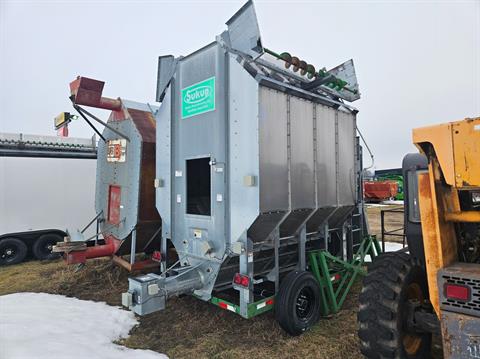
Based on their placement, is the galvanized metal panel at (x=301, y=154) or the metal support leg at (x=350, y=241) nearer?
the galvanized metal panel at (x=301, y=154)

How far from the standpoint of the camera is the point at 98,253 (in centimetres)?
670

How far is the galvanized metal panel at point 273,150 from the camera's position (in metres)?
4.13

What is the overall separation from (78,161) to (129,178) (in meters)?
3.40

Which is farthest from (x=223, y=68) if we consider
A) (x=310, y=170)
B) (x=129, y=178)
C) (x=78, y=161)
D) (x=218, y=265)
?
(x=78, y=161)

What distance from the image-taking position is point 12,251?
8.88 meters

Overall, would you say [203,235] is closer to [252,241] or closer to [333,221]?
[252,241]

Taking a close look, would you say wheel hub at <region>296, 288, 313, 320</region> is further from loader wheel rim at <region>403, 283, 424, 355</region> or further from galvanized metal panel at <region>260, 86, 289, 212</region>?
loader wheel rim at <region>403, 283, 424, 355</region>

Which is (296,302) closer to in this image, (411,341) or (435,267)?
(411,341)

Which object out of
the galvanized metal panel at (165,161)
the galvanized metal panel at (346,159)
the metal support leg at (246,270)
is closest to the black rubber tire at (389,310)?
the metal support leg at (246,270)

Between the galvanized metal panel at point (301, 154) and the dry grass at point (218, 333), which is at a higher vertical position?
the galvanized metal panel at point (301, 154)

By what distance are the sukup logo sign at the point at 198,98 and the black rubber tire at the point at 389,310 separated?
10.2ft

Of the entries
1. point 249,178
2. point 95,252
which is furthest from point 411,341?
point 95,252

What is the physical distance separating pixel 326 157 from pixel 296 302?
2411 millimetres

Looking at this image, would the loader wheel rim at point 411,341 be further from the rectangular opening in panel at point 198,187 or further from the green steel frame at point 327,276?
the rectangular opening in panel at point 198,187
